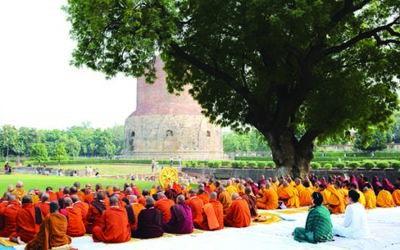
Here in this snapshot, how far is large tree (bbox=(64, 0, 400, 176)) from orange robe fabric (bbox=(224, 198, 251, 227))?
→ 6.15 meters

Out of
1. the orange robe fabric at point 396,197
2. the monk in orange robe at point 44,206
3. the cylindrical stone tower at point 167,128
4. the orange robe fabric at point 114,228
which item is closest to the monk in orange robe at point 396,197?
the orange robe fabric at point 396,197

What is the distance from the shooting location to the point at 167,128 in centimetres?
5609

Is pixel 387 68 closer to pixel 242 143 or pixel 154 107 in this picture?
Answer: pixel 154 107

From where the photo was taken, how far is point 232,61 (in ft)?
61.7

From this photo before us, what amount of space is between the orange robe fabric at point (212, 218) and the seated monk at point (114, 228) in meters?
2.01

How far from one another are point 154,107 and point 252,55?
4011 cm

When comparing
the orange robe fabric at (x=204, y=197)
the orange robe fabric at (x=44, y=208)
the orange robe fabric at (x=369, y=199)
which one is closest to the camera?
the orange robe fabric at (x=44, y=208)

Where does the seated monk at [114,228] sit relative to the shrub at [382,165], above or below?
below

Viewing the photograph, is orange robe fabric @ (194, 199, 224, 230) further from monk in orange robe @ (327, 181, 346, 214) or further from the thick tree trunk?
the thick tree trunk

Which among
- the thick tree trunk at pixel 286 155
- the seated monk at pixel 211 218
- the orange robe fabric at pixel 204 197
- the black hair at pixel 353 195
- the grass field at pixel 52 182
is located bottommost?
the grass field at pixel 52 182

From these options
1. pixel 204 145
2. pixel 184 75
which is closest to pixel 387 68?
pixel 184 75

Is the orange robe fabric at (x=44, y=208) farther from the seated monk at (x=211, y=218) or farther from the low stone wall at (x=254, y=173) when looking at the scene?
the low stone wall at (x=254, y=173)

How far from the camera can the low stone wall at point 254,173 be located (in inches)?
986

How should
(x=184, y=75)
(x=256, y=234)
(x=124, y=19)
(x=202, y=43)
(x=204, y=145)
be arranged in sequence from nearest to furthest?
(x=256, y=234), (x=124, y=19), (x=202, y=43), (x=184, y=75), (x=204, y=145)
